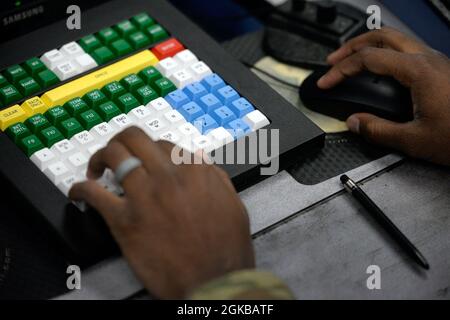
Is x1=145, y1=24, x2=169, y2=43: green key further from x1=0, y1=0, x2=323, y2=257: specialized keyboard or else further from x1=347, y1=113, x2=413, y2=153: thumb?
x1=347, y1=113, x2=413, y2=153: thumb

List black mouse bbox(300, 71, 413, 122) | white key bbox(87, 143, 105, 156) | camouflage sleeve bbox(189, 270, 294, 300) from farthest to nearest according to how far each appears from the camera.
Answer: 1. black mouse bbox(300, 71, 413, 122)
2. white key bbox(87, 143, 105, 156)
3. camouflage sleeve bbox(189, 270, 294, 300)

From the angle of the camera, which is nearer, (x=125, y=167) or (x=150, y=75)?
(x=125, y=167)

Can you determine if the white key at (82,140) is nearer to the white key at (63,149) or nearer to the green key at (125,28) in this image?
the white key at (63,149)

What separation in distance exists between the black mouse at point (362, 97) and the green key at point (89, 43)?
0.87 ft

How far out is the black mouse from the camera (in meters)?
0.82

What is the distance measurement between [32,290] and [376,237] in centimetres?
36

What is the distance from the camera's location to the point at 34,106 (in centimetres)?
76

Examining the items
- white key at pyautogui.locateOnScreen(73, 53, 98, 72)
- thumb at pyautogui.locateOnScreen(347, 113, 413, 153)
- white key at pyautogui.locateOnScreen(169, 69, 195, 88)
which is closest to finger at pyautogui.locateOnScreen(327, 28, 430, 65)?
thumb at pyautogui.locateOnScreen(347, 113, 413, 153)

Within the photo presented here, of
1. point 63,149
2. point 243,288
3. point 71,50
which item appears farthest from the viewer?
point 71,50

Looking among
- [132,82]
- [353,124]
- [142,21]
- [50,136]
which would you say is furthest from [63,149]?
[353,124]

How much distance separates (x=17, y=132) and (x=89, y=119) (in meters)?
0.08

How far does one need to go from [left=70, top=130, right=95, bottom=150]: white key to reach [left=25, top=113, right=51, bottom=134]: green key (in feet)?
0.12

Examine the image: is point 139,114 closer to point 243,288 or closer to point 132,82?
point 132,82
